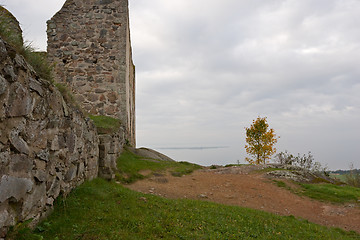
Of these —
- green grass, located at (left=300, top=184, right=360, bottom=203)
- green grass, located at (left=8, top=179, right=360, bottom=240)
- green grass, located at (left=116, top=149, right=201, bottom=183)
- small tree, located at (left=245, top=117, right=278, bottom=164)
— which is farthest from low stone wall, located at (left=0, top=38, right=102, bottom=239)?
small tree, located at (left=245, top=117, right=278, bottom=164)

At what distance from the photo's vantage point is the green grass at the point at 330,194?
1013 centimetres

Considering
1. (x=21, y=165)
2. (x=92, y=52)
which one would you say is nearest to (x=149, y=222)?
(x=21, y=165)

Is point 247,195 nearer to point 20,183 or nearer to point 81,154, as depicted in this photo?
point 81,154

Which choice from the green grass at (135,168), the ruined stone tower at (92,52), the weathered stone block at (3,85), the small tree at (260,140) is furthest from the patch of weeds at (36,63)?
the small tree at (260,140)

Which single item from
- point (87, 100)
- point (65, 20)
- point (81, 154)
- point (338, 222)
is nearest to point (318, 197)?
point (338, 222)

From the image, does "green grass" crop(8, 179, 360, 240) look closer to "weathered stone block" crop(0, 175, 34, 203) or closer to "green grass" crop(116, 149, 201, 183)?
"weathered stone block" crop(0, 175, 34, 203)

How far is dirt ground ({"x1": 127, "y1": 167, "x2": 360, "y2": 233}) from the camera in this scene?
8586mm

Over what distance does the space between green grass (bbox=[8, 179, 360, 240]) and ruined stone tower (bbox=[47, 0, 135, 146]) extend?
8.18 meters

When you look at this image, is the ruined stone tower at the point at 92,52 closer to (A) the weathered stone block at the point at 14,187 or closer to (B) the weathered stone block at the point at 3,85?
(A) the weathered stone block at the point at 14,187

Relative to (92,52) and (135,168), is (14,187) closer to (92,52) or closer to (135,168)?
(135,168)

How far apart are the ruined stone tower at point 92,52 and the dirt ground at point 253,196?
5.85 metres

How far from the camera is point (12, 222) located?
3.22 meters

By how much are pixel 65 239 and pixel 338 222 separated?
838 cm

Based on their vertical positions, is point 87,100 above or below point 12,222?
above
